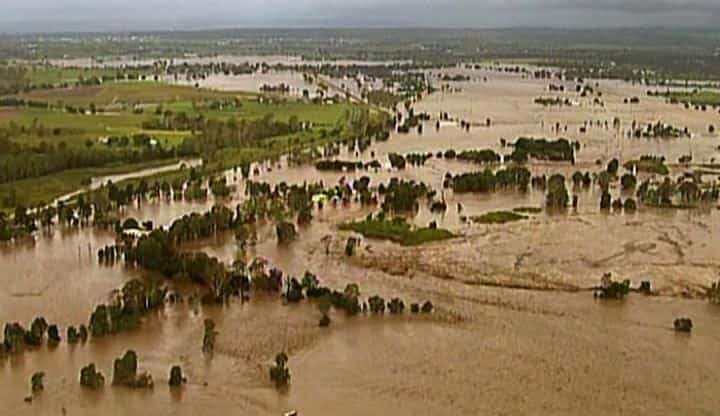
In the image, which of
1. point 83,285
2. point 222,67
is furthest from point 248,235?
point 222,67

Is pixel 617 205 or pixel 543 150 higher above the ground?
pixel 543 150

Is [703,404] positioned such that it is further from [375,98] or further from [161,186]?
[375,98]

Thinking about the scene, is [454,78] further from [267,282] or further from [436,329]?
[436,329]

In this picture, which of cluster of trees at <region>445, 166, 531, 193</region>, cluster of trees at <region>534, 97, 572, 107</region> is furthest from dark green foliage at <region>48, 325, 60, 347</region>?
cluster of trees at <region>534, 97, 572, 107</region>

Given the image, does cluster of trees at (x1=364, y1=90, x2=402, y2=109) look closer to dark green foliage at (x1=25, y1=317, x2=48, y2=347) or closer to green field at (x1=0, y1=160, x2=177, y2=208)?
green field at (x1=0, y1=160, x2=177, y2=208)

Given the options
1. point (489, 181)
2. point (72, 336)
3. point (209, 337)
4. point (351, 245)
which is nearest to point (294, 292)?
point (209, 337)

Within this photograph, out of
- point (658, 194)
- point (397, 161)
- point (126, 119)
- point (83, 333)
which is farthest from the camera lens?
point (126, 119)

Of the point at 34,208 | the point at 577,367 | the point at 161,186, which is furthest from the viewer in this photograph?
the point at 161,186
